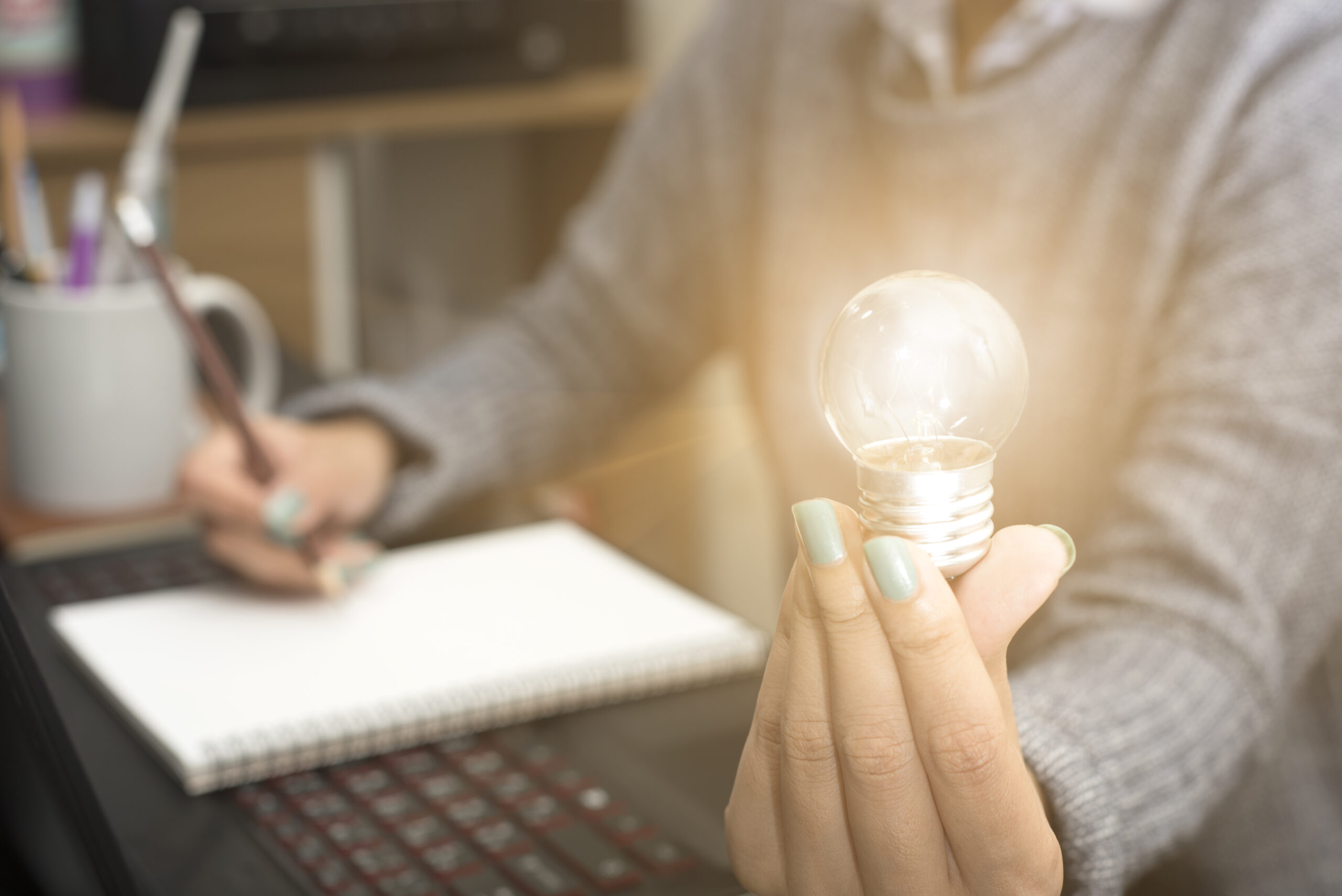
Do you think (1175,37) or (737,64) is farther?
(737,64)

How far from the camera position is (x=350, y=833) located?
323mm

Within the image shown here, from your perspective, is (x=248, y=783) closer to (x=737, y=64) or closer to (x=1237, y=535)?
(x=1237, y=535)

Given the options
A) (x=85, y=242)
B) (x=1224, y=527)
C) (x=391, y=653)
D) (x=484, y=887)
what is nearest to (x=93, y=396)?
(x=85, y=242)

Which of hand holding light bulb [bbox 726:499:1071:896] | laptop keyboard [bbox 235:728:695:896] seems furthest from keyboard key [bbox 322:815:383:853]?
hand holding light bulb [bbox 726:499:1071:896]

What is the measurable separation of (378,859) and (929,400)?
0.19m

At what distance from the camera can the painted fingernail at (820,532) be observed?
0.19m

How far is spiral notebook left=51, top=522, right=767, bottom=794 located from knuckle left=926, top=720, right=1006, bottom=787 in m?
0.19

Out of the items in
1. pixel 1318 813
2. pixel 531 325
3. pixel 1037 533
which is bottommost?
pixel 1318 813

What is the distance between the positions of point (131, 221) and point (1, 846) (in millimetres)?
294

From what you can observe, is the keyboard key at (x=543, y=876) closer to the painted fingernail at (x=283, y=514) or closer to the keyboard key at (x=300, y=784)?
the keyboard key at (x=300, y=784)

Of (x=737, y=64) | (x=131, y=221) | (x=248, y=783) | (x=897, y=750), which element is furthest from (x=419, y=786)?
(x=737, y=64)

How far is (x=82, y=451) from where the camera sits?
546 millimetres

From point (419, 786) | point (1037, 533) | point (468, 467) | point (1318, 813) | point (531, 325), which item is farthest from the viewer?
point (531, 325)

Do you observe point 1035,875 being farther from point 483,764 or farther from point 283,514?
point 283,514
